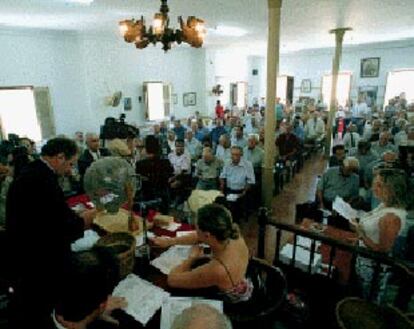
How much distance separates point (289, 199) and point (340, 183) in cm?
187

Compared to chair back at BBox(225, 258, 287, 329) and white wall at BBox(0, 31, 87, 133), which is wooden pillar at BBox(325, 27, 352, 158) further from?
chair back at BBox(225, 258, 287, 329)

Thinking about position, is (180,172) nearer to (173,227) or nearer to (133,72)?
(173,227)

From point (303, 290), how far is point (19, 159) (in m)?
3.74

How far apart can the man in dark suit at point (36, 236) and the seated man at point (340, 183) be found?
11.6ft

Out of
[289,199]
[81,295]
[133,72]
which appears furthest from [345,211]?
[133,72]

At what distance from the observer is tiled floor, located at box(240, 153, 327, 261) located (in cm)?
457

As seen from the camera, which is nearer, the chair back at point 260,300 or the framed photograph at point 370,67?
the chair back at point 260,300

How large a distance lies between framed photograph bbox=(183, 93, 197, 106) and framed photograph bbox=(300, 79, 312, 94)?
6.95 m

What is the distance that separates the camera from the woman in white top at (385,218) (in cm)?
233

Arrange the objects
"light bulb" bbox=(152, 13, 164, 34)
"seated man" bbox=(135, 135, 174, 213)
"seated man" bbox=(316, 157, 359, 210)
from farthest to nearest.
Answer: "seated man" bbox=(135, 135, 174, 213), "seated man" bbox=(316, 157, 359, 210), "light bulb" bbox=(152, 13, 164, 34)

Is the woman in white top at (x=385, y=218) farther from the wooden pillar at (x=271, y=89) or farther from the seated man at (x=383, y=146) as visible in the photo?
the seated man at (x=383, y=146)

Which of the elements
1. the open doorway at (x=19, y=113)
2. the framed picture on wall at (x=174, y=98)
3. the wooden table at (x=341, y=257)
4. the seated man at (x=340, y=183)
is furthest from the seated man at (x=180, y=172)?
the framed picture on wall at (x=174, y=98)

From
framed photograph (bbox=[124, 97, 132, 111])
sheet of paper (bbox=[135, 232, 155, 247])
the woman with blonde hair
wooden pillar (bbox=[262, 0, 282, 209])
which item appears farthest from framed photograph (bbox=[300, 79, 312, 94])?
the woman with blonde hair

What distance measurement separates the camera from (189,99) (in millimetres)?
11734
